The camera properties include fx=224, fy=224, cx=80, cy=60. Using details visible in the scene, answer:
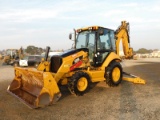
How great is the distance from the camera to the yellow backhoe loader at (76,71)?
7.05 metres

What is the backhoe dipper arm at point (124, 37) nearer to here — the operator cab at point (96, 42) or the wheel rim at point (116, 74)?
the operator cab at point (96, 42)

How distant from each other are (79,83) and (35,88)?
1.56m

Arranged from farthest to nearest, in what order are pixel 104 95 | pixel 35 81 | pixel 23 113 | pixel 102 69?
pixel 102 69
pixel 104 95
pixel 35 81
pixel 23 113

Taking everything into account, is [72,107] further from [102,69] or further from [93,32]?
[93,32]

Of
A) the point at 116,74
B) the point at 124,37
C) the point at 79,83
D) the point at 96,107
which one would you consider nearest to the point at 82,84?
the point at 79,83

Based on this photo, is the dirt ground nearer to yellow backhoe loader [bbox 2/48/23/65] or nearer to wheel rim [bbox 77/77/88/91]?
wheel rim [bbox 77/77/88/91]

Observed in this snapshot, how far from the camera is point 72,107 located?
6820 mm

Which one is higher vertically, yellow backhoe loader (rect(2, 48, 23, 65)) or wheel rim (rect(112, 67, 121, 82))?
yellow backhoe loader (rect(2, 48, 23, 65))

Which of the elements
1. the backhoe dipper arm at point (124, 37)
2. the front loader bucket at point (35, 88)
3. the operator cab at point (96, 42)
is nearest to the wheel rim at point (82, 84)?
the front loader bucket at point (35, 88)

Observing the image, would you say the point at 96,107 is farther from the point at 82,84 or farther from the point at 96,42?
the point at 96,42

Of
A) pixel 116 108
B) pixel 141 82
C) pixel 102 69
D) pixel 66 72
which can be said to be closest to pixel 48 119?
pixel 116 108

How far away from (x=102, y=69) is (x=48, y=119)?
4205mm

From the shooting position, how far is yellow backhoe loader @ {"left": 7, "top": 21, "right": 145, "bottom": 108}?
7051 millimetres

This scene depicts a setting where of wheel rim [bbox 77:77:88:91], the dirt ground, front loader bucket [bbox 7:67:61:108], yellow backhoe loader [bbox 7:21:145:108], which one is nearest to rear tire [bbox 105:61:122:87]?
yellow backhoe loader [bbox 7:21:145:108]
